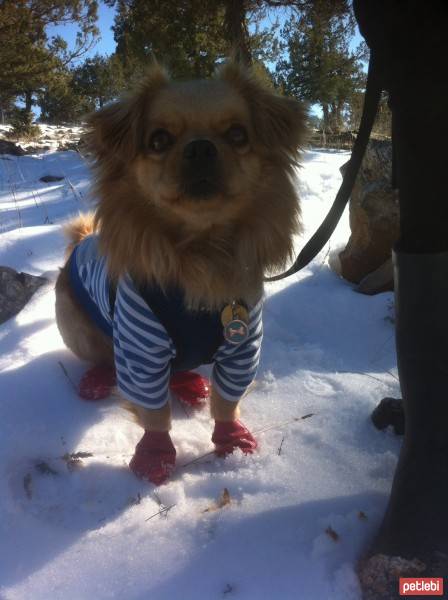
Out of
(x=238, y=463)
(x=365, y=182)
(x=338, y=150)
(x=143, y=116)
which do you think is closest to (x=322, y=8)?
(x=338, y=150)

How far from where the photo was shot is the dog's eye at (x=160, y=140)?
174 centimetres

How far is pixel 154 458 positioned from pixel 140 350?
1.24 ft

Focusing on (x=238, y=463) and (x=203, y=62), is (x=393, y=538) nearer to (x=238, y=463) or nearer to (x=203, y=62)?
(x=238, y=463)

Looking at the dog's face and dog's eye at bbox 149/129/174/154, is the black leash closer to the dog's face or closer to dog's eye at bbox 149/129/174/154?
the dog's face

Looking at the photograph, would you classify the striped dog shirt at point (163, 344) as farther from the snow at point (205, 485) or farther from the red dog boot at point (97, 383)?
the red dog boot at point (97, 383)

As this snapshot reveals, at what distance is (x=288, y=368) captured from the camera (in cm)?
233

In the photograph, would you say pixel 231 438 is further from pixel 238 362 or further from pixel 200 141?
pixel 200 141

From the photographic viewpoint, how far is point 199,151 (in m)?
1.61

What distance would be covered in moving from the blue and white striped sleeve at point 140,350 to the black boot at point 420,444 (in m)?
0.78

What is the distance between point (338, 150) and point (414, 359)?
303 inches

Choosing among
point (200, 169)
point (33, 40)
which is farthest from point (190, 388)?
point (33, 40)

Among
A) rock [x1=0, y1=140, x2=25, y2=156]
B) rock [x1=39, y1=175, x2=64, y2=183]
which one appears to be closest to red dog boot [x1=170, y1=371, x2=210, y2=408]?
rock [x1=39, y1=175, x2=64, y2=183]

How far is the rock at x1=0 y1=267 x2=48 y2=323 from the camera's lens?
107 inches

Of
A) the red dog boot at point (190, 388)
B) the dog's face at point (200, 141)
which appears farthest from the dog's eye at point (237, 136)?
Result: the red dog boot at point (190, 388)
